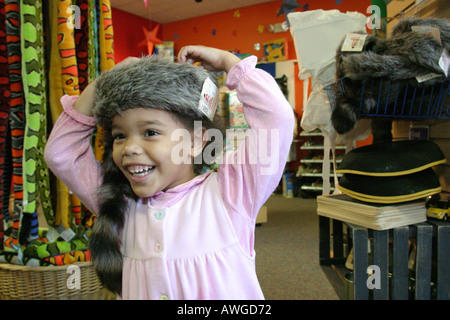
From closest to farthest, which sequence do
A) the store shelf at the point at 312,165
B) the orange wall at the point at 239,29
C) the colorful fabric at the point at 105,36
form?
the colorful fabric at the point at 105,36 < the store shelf at the point at 312,165 < the orange wall at the point at 239,29

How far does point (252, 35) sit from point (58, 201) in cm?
478

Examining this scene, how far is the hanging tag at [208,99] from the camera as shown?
0.84 meters

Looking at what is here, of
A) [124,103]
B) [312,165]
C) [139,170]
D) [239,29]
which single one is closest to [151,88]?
[124,103]

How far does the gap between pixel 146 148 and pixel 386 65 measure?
85 cm

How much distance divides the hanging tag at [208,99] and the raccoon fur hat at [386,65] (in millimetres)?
582

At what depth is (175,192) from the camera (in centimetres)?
87

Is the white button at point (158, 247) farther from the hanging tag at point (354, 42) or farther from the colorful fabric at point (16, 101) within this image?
the hanging tag at point (354, 42)

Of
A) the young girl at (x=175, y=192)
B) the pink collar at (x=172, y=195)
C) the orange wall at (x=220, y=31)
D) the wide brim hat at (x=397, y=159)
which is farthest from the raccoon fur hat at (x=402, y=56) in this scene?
the orange wall at (x=220, y=31)

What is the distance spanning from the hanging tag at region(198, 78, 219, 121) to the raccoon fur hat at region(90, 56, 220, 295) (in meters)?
0.01

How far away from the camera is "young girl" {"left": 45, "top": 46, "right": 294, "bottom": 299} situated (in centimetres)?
78

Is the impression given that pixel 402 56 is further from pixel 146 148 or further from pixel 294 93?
pixel 294 93

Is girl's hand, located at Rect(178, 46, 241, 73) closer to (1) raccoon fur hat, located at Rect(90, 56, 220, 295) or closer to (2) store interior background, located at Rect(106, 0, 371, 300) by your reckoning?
(1) raccoon fur hat, located at Rect(90, 56, 220, 295)
